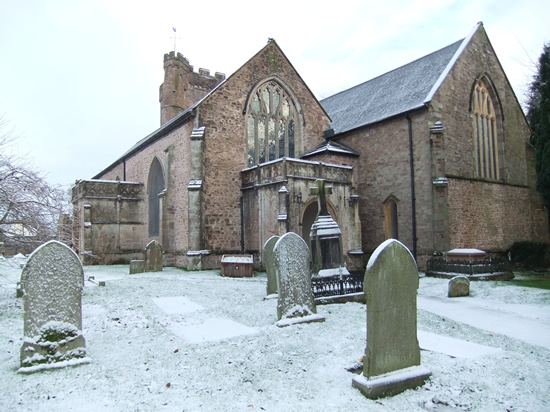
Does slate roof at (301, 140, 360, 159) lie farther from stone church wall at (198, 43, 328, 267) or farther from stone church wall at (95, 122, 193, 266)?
stone church wall at (95, 122, 193, 266)

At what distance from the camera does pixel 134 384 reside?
455 cm

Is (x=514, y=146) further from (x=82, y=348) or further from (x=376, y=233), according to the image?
(x=82, y=348)

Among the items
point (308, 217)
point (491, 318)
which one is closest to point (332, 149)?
point (308, 217)

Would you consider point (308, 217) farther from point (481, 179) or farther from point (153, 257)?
point (481, 179)

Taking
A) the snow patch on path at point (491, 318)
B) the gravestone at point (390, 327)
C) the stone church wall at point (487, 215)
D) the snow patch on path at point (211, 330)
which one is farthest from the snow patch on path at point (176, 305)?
the stone church wall at point (487, 215)

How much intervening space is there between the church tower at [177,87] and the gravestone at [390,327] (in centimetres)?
2924

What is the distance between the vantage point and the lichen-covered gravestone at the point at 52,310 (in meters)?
5.19

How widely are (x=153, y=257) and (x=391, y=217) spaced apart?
11.8 metres

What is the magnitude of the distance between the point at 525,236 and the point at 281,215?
15413mm

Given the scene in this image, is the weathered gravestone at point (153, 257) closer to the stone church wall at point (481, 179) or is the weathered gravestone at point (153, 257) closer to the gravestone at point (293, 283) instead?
the gravestone at point (293, 283)

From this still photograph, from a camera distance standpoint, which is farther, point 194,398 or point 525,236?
point 525,236

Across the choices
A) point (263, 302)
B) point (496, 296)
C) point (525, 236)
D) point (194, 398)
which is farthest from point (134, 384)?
point (525, 236)

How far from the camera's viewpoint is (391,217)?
20078 mm

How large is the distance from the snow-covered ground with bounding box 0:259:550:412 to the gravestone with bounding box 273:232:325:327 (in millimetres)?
343
